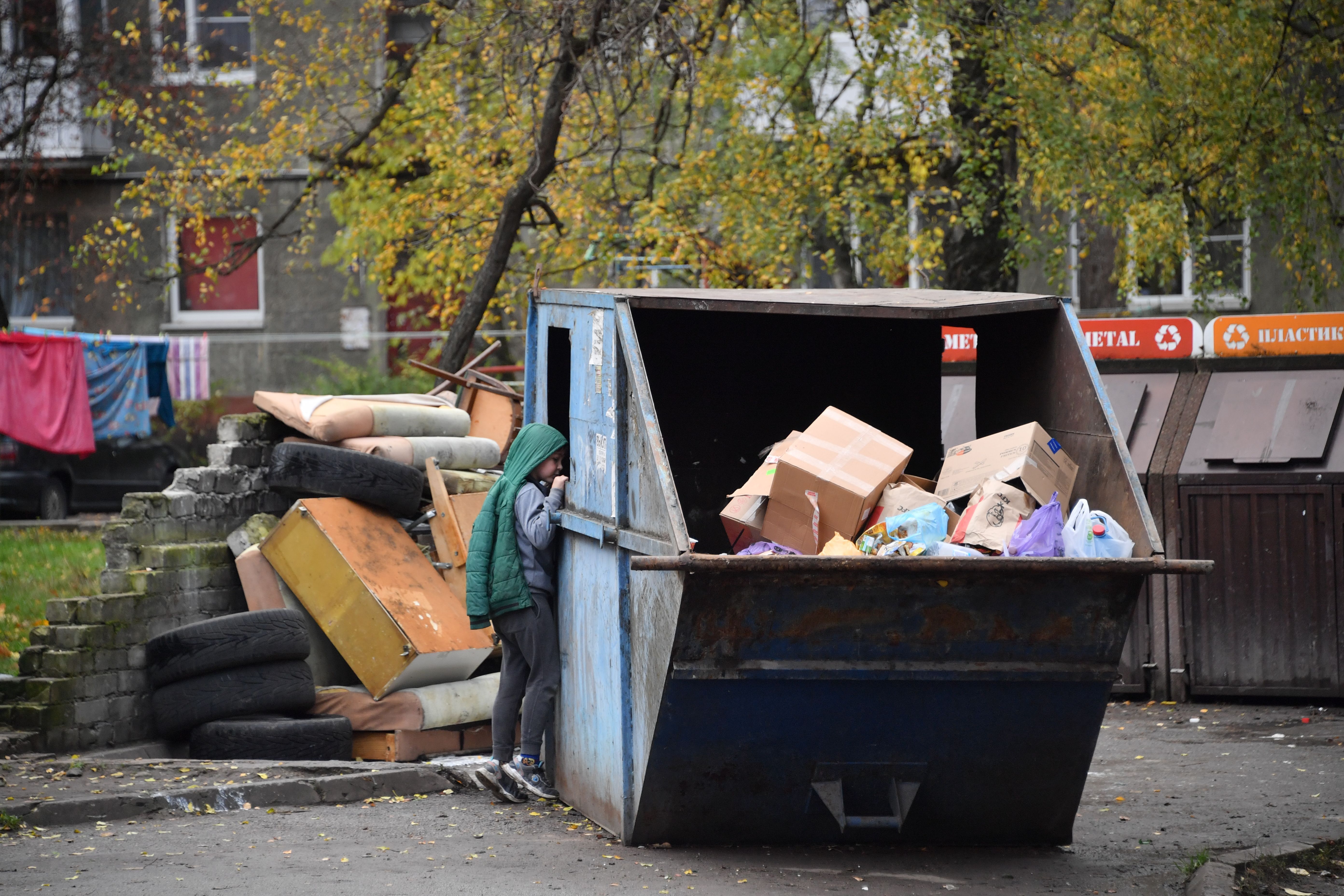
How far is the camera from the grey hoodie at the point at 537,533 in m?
5.74

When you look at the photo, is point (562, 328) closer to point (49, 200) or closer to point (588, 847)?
point (588, 847)

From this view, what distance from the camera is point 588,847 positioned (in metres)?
5.03

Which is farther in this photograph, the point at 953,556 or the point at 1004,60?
the point at 1004,60

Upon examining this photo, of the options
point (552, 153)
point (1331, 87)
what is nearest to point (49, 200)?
point (552, 153)

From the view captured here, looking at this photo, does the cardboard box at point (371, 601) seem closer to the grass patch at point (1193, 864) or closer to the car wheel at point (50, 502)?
the grass patch at point (1193, 864)

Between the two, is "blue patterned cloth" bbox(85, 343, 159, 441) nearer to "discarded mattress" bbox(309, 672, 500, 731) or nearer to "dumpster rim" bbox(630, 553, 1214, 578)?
"discarded mattress" bbox(309, 672, 500, 731)

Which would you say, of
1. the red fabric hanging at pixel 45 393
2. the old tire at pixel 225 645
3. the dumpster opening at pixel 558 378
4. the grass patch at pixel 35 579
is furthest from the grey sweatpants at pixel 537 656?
the red fabric hanging at pixel 45 393

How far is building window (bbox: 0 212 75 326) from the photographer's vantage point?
21.5 metres

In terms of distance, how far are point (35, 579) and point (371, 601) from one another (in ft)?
12.9

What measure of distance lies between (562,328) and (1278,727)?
4545 mm

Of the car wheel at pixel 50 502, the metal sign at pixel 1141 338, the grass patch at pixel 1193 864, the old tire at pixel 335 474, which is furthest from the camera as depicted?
the car wheel at pixel 50 502

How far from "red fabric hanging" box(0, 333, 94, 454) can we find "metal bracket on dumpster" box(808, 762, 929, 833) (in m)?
11.6

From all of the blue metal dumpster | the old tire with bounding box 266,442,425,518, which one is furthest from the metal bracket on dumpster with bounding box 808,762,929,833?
the old tire with bounding box 266,442,425,518

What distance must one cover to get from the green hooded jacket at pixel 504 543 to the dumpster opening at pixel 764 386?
33.1 inches
